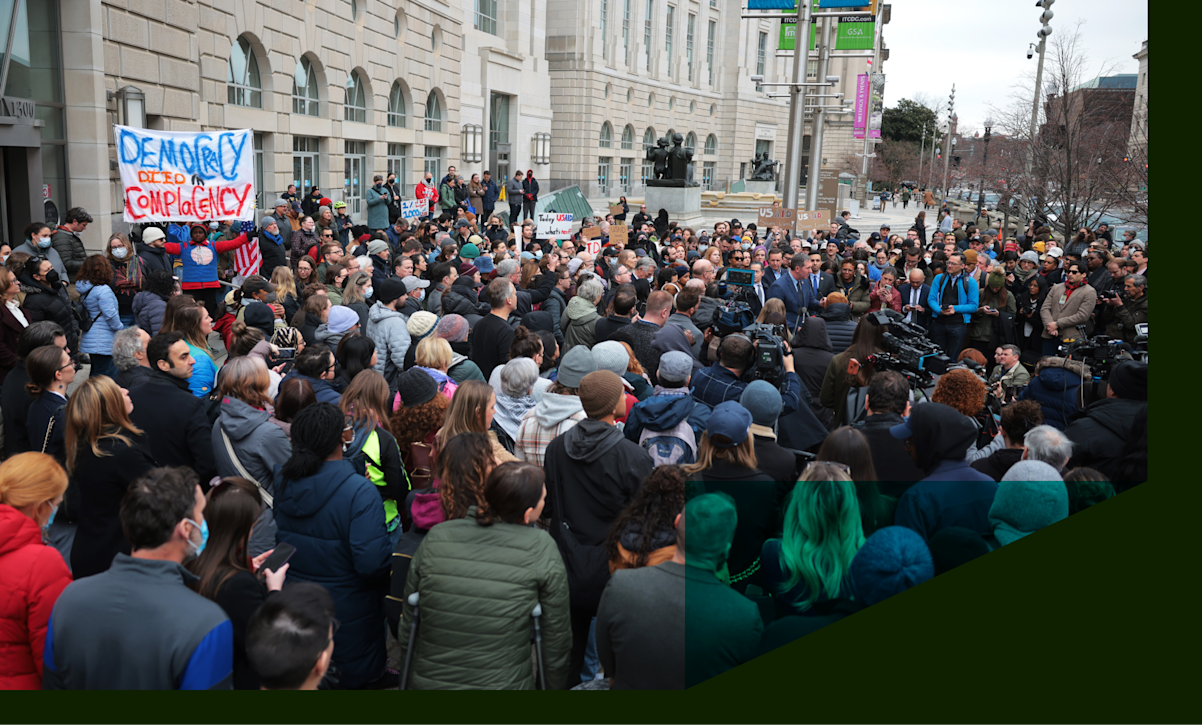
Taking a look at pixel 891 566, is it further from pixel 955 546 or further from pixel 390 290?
pixel 390 290

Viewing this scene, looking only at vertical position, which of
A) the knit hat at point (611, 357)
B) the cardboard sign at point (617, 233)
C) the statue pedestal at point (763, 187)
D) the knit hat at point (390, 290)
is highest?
the statue pedestal at point (763, 187)

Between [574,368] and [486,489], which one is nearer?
[486,489]

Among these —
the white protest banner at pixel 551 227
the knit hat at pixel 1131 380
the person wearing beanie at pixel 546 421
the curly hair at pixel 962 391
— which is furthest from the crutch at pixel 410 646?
the white protest banner at pixel 551 227

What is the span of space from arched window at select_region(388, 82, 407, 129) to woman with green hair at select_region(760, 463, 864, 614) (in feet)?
87.9

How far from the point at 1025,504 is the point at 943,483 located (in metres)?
0.37

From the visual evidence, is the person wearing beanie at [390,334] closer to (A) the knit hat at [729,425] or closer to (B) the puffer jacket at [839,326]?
(B) the puffer jacket at [839,326]

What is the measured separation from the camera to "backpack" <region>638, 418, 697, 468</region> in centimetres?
458

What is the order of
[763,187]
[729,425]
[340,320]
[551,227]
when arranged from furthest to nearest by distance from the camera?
[763,187], [551,227], [340,320], [729,425]

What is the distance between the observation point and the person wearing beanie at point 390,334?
7.36m

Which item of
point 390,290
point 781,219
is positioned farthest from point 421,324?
point 781,219

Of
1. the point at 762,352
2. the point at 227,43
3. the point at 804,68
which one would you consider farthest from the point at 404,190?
the point at 762,352

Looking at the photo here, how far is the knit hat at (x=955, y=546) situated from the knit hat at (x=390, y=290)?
5.08 m

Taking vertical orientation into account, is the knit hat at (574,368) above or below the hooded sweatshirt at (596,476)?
above

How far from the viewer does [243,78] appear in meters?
19.5
